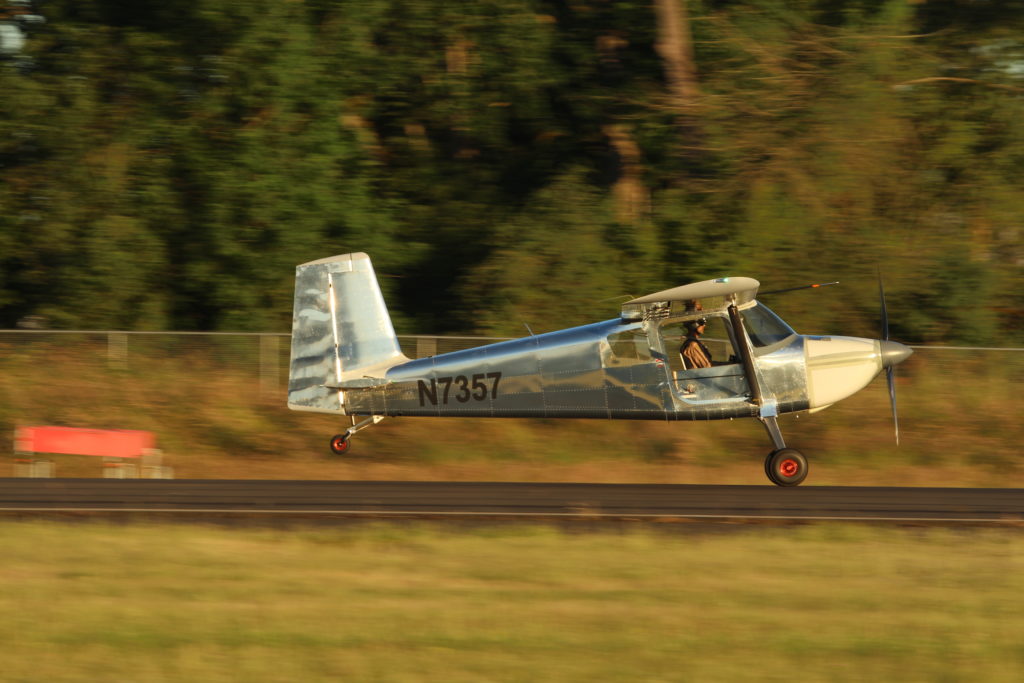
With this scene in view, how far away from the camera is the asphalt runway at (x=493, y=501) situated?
10.5m

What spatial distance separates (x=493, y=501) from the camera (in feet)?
37.7

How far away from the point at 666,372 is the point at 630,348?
45 cm

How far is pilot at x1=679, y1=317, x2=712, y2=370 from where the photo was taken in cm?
1277

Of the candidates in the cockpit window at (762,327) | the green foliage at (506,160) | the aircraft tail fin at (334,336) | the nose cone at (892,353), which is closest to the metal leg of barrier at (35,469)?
the aircraft tail fin at (334,336)

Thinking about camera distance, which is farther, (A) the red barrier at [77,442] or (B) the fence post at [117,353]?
(B) the fence post at [117,353]

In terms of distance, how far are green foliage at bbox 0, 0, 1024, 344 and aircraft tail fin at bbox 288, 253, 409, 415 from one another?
6143 mm

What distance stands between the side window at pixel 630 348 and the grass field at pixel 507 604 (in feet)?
10.8

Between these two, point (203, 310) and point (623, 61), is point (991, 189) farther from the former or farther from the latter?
point (203, 310)

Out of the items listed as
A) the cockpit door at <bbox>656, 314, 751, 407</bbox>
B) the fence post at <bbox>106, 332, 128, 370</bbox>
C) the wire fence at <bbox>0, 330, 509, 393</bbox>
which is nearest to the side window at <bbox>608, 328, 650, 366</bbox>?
the cockpit door at <bbox>656, 314, 751, 407</bbox>

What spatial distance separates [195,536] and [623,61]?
1682 centimetres

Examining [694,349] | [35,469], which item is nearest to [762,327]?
[694,349]

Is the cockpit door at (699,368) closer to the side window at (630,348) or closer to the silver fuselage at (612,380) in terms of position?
the silver fuselage at (612,380)

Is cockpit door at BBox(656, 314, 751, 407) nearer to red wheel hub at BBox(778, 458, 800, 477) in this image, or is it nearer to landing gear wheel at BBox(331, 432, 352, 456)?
red wheel hub at BBox(778, 458, 800, 477)

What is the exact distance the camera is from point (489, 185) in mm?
24844
